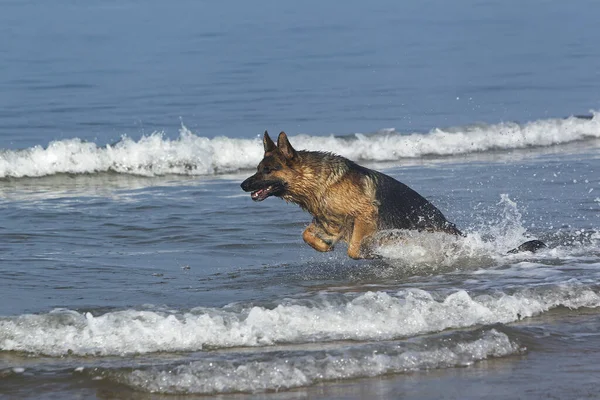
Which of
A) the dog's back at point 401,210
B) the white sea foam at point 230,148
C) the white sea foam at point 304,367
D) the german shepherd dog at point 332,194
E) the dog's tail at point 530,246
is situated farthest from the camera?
the white sea foam at point 230,148

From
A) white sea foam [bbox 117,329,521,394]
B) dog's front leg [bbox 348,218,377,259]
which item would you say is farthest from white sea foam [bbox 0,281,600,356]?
dog's front leg [bbox 348,218,377,259]

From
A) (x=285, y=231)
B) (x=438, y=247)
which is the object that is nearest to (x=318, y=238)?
(x=438, y=247)

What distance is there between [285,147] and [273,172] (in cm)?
24

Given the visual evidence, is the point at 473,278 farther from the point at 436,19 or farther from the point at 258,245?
the point at 436,19

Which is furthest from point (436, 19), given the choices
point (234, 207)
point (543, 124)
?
point (234, 207)

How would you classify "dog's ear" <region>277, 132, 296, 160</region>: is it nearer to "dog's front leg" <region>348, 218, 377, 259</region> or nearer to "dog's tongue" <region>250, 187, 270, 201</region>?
"dog's tongue" <region>250, 187, 270, 201</region>

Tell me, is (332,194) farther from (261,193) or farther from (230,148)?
(230,148)

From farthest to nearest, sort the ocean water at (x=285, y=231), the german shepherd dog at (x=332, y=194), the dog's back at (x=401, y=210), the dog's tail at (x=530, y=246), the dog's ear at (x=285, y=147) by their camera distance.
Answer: the dog's tail at (x=530, y=246), the dog's back at (x=401, y=210), the german shepherd dog at (x=332, y=194), the dog's ear at (x=285, y=147), the ocean water at (x=285, y=231)

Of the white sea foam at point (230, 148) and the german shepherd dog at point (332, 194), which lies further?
the white sea foam at point (230, 148)

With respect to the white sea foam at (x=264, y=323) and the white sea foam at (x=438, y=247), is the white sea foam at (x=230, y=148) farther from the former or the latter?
the white sea foam at (x=264, y=323)

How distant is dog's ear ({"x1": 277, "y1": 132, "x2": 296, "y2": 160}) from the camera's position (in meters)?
9.38

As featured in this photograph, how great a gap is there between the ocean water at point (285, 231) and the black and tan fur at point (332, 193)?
253 mm

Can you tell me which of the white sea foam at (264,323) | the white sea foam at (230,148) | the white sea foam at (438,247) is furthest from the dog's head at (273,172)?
the white sea foam at (230,148)

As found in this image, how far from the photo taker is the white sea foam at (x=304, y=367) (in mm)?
6477
